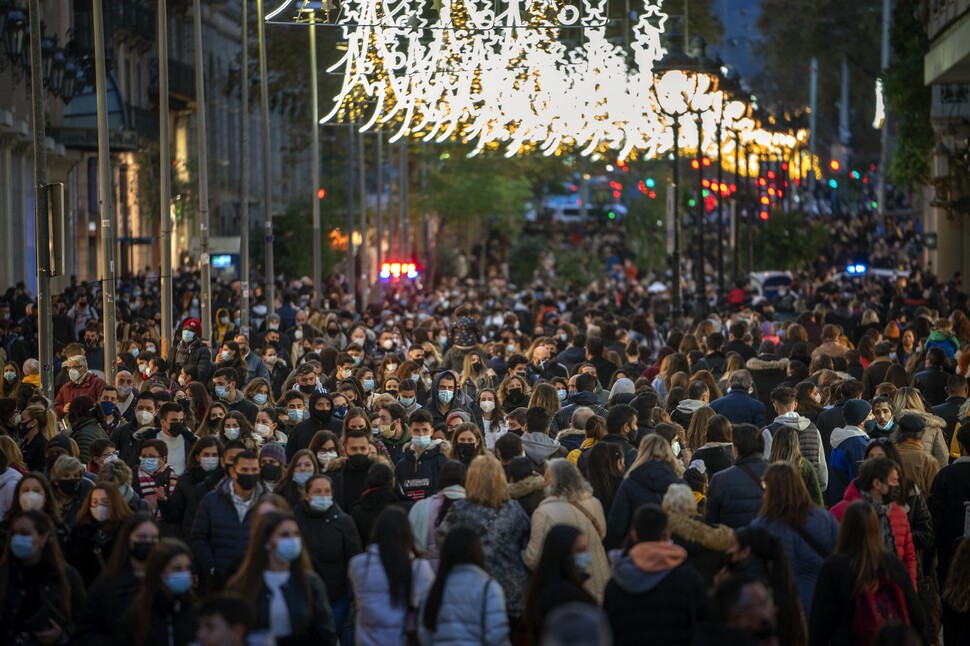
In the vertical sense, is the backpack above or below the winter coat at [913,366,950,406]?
below

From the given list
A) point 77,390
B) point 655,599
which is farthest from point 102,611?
point 77,390

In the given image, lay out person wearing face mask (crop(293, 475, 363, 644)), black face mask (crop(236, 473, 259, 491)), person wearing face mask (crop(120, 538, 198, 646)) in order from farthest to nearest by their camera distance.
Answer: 1. black face mask (crop(236, 473, 259, 491))
2. person wearing face mask (crop(293, 475, 363, 644))
3. person wearing face mask (crop(120, 538, 198, 646))

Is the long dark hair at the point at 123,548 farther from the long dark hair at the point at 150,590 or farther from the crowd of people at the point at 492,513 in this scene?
the long dark hair at the point at 150,590

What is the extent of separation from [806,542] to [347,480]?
3.12 meters

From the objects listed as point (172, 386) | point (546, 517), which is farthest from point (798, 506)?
point (172, 386)

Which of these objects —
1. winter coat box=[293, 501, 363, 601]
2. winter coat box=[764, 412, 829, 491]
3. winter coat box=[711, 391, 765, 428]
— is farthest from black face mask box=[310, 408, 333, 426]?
winter coat box=[293, 501, 363, 601]

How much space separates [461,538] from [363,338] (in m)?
15.3

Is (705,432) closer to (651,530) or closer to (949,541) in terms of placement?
(949,541)

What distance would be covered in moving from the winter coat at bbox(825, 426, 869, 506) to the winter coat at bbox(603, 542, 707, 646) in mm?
4681

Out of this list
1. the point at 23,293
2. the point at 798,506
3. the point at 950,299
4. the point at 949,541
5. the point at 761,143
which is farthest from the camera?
the point at 761,143

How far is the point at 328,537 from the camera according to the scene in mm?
10602

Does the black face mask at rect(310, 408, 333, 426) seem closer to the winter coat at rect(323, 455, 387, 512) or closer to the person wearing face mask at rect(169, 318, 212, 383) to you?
the winter coat at rect(323, 455, 387, 512)

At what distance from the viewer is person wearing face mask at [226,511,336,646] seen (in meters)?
8.86

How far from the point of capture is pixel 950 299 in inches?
1521
